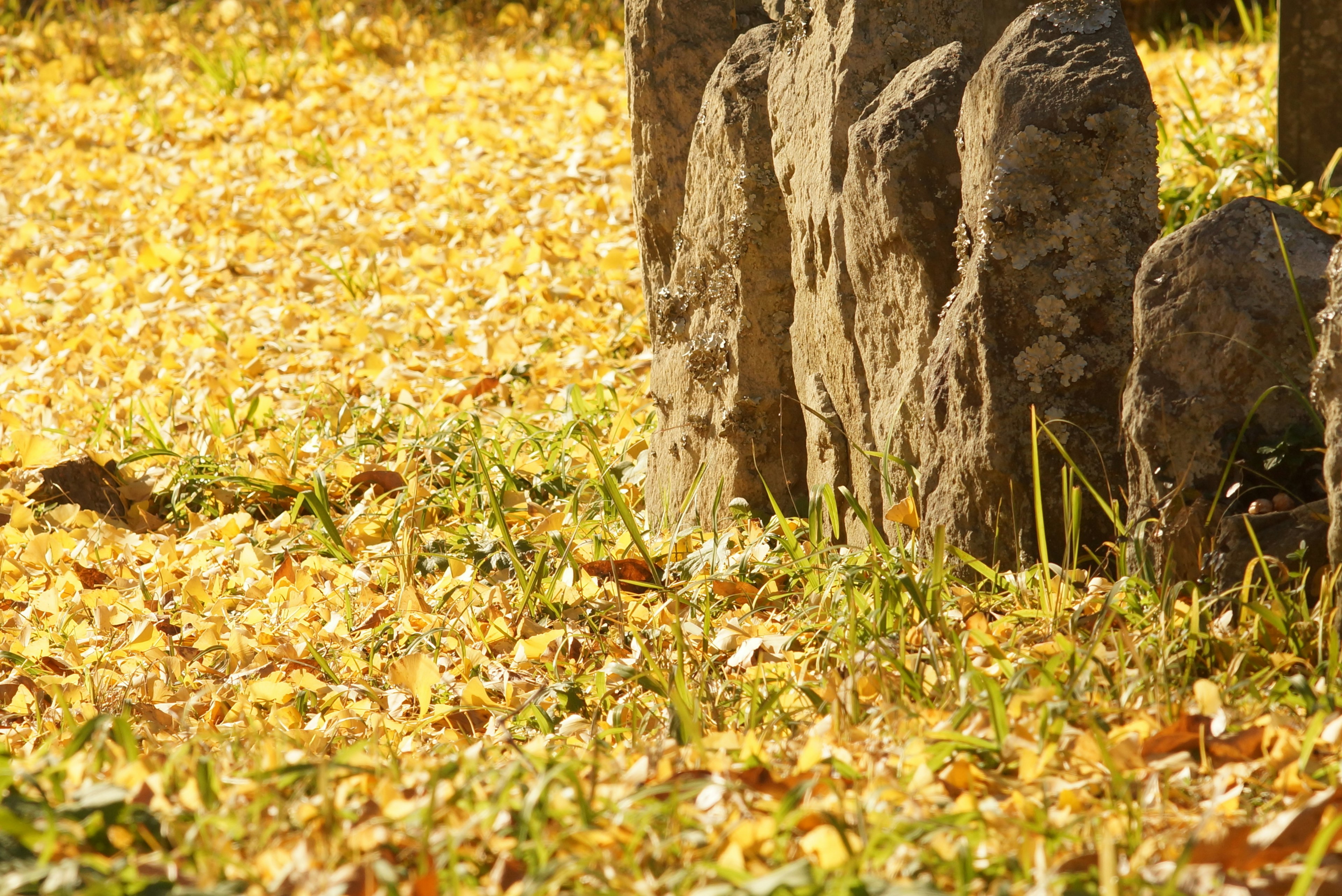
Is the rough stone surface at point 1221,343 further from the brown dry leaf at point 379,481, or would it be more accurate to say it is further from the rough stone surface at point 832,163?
the brown dry leaf at point 379,481

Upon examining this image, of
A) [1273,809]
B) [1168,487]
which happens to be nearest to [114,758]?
[1273,809]

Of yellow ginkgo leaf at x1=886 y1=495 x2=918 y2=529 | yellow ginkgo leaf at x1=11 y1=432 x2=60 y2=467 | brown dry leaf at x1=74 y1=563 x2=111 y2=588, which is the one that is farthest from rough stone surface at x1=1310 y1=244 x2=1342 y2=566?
yellow ginkgo leaf at x1=11 y1=432 x2=60 y2=467

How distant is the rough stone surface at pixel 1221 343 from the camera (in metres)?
1.73

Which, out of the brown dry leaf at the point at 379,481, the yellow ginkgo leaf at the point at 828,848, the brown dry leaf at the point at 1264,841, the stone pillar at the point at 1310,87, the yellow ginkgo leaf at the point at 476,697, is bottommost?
the yellow ginkgo leaf at the point at 476,697

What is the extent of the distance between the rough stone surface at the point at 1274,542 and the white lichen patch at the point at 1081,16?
2.60 ft

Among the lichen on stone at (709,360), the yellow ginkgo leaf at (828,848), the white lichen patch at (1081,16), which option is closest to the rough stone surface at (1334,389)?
the white lichen patch at (1081,16)

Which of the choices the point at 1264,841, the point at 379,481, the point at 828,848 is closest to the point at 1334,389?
the point at 1264,841

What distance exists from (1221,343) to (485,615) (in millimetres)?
1427

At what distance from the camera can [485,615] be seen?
2426mm

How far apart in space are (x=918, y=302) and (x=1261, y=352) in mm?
579

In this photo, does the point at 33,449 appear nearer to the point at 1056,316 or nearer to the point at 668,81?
the point at 668,81

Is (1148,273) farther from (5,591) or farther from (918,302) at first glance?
(5,591)

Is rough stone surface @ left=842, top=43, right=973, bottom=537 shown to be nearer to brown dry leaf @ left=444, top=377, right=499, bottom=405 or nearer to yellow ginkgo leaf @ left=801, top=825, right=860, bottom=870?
yellow ginkgo leaf @ left=801, top=825, right=860, bottom=870

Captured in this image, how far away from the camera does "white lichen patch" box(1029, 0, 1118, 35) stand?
1.92 metres
